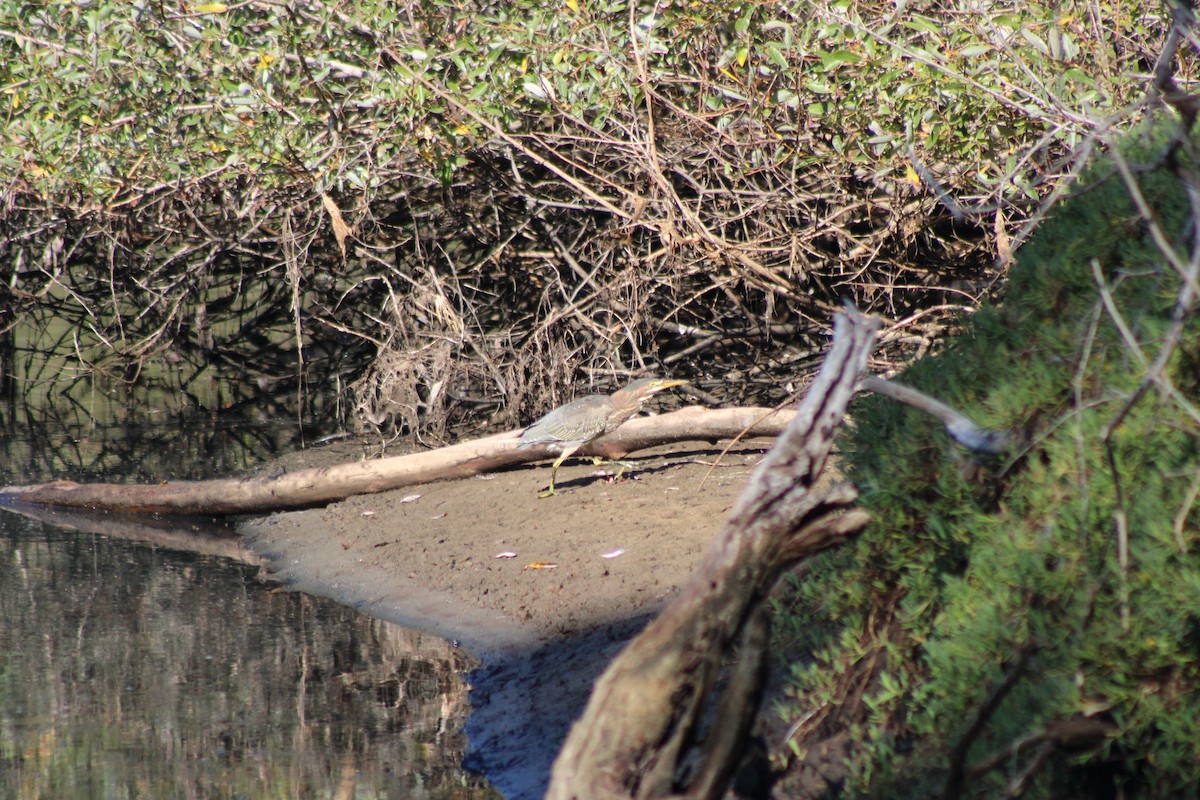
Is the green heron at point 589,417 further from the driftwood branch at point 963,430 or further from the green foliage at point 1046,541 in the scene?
the driftwood branch at point 963,430

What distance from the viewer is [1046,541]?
284 cm

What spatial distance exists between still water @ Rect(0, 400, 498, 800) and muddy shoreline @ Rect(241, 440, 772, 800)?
0.17 m

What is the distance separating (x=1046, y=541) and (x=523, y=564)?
12.8 ft

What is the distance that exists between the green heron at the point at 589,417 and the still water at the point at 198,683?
5.75 feet

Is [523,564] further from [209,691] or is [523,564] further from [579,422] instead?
[209,691]

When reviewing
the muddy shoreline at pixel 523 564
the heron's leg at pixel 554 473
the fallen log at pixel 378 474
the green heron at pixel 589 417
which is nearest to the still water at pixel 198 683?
the muddy shoreline at pixel 523 564

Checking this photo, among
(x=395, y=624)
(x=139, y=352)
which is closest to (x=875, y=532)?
(x=395, y=624)

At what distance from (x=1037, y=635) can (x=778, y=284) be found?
573 cm

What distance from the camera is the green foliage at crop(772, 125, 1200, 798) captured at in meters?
2.57

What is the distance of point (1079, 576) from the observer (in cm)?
275

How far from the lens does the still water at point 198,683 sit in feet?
14.3

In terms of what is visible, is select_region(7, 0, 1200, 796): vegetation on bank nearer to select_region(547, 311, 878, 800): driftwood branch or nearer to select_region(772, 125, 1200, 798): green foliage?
select_region(772, 125, 1200, 798): green foliage

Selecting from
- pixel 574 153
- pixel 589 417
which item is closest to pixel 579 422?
pixel 589 417

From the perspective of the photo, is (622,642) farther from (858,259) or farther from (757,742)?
(858,259)
